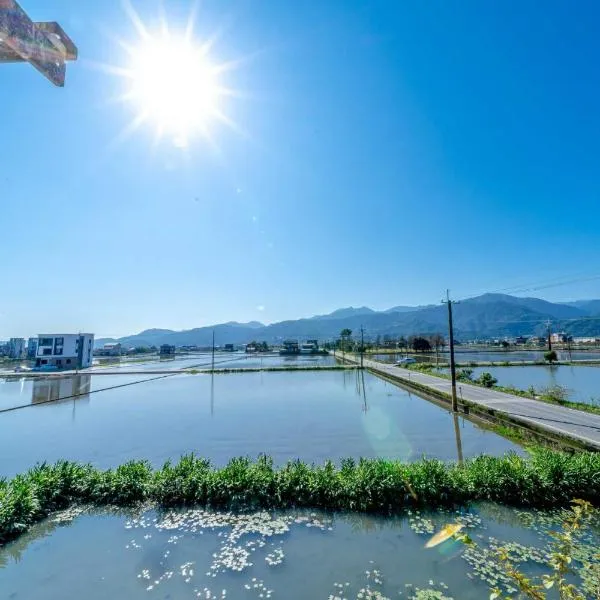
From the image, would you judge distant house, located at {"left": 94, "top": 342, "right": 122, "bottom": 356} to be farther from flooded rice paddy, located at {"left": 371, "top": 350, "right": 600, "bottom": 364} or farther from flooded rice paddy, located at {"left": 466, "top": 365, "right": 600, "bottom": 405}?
flooded rice paddy, located at {"left": 466, "top": 365, "right": 600, "bottom": 405}

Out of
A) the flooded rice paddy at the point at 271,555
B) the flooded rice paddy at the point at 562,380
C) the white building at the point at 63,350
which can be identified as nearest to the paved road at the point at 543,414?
the flooded rice paddy at the point at 562,380

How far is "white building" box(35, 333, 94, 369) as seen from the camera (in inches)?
2174

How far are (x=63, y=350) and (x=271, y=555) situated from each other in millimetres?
64066

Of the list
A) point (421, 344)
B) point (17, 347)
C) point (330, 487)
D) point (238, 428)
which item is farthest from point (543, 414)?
point (17, 347)

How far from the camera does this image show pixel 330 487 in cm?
884

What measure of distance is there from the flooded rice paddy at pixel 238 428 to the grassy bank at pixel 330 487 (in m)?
2.83

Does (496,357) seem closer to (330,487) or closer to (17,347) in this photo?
(330,487)

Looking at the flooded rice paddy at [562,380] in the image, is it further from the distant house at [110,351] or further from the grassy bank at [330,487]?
the distant house at [110,351]

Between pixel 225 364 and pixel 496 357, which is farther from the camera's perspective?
pixel 496 357

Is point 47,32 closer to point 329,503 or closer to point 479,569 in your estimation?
point 479,569

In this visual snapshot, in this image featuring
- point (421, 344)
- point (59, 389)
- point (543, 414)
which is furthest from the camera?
point (421, 344)

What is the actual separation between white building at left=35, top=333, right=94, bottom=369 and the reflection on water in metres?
20.4

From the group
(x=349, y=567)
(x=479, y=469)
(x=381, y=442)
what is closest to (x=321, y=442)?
(x=381, y=442)

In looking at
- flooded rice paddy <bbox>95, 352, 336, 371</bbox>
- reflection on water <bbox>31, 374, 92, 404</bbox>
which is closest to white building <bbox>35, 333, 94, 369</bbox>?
flooded rice paddy <bbox>95, 352, 336, 371</bbox>
